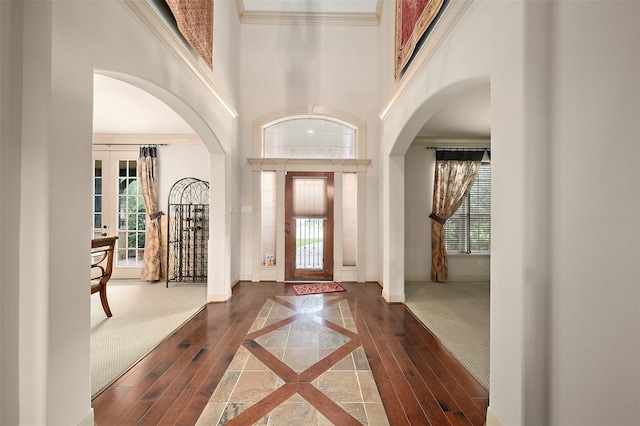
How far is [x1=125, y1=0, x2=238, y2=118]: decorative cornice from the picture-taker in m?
1.93

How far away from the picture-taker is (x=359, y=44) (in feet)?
16.4

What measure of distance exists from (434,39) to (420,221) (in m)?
3.45

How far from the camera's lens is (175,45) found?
7.79 feet

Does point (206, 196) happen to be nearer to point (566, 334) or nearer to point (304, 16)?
point (304, 16)

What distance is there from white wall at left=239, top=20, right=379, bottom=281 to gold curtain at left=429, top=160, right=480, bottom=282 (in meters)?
1.18

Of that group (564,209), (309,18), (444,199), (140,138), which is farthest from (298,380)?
(309,18)

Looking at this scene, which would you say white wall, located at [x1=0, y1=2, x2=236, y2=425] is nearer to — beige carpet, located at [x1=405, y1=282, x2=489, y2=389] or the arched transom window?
beige carpet, located at [x1=405, y1=282, x2=489, y2=389]

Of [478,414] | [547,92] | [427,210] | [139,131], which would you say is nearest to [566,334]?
[478,414]

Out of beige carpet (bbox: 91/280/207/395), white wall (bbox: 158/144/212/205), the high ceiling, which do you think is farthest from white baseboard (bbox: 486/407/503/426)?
white wall (bbox: 158/144/212/205)

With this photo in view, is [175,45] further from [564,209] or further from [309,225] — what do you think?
[309,225]

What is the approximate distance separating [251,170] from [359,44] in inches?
124

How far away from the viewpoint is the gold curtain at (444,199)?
5004 mm

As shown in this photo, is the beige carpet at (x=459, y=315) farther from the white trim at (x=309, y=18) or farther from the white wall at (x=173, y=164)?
the white trim at (x=309, y=18)

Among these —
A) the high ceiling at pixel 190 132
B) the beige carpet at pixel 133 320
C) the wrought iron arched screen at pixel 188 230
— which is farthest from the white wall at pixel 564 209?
the wrought iron arched screen at pixel 188 230
